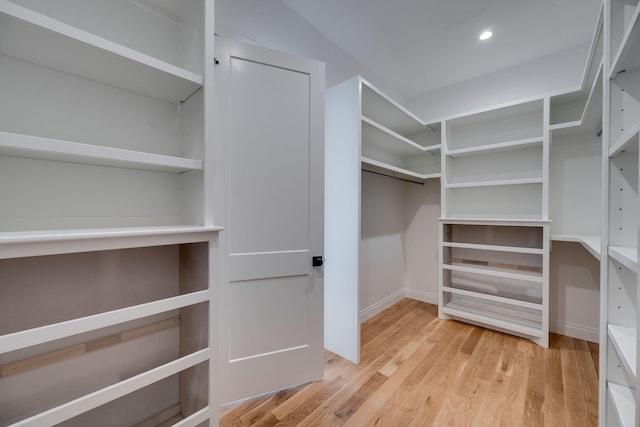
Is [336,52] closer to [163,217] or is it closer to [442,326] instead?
[163,217]

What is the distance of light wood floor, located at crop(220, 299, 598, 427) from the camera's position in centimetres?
151

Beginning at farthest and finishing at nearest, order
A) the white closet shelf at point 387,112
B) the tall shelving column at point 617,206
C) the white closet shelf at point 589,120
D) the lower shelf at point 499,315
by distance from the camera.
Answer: the lower shelf at point 499,315, the white closet shelf at point 387,112, the white closet shelf at point 589,120, the tall shelving column at point 617,206

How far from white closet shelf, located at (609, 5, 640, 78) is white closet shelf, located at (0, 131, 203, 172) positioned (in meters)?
1.65

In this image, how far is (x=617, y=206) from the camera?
1.05 metres

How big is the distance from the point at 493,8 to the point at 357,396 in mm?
3066

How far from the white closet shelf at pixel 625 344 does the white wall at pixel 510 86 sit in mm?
2172

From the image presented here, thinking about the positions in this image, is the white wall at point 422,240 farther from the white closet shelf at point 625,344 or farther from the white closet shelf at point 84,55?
the white closet shelf at point 84,55

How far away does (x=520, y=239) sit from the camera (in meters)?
2.67

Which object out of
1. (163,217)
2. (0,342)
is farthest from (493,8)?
(0,342)

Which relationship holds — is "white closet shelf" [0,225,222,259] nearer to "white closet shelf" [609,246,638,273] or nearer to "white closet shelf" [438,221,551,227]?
"white closet shelf" [609,246,638,273]

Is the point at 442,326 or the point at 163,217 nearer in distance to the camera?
the point at 163,217

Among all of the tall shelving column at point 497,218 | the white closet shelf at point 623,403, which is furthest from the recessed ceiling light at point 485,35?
the white closet shelf at point 623,403

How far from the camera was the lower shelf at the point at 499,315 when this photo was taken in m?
2.39

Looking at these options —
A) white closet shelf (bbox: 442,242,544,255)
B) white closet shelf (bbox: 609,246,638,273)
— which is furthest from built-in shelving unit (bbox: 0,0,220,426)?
white closet shelf (bbox: 442,242,544,255)
